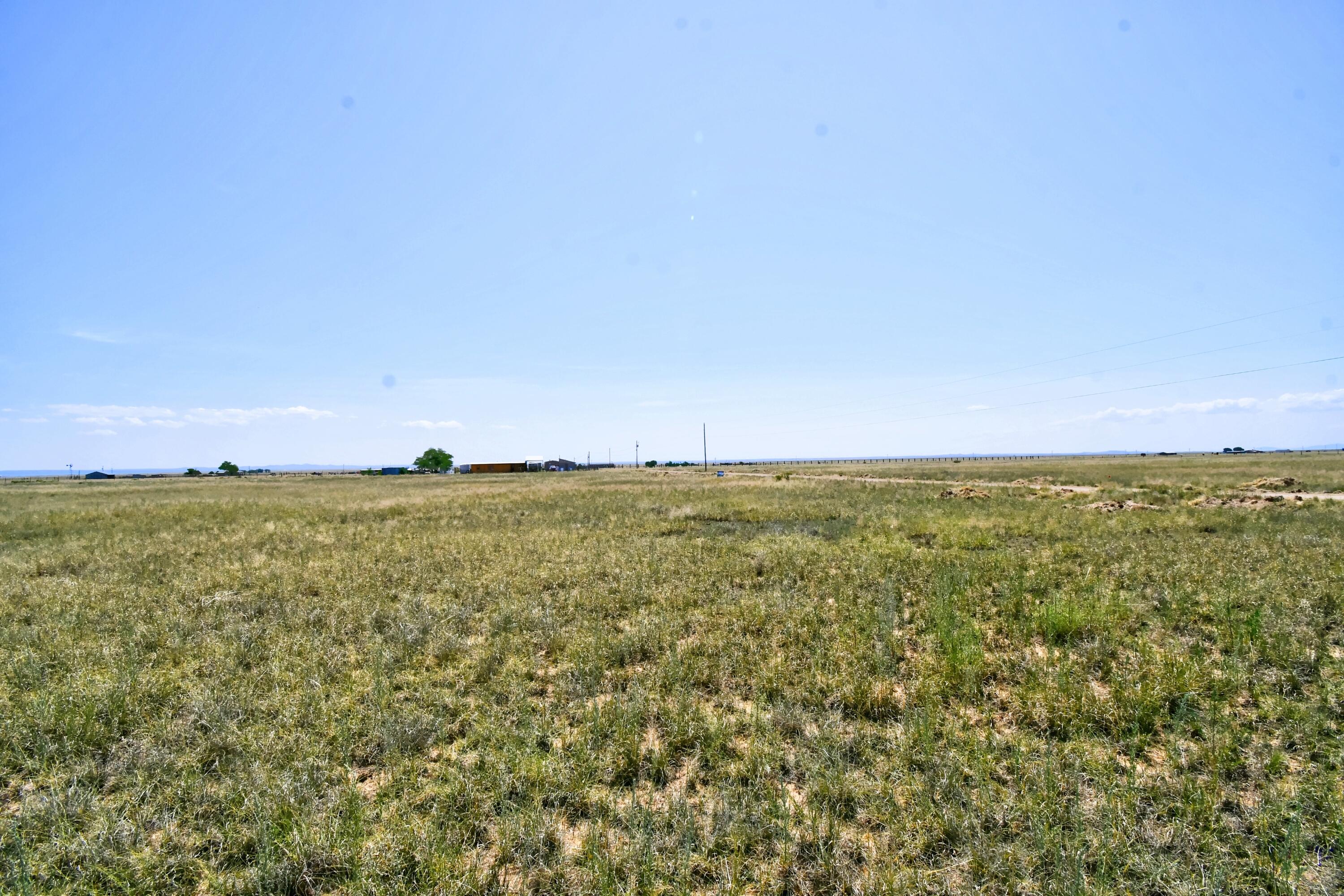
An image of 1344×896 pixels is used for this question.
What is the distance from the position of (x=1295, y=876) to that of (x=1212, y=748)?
5.92 feet

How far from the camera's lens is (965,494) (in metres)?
31.9

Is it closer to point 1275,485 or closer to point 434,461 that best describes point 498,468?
point 434,461

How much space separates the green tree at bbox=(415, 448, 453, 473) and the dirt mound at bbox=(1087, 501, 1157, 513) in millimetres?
148398

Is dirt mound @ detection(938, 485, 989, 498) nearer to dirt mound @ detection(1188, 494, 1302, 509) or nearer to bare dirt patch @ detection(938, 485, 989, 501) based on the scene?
bare dirt patch @ detection(938, 485, 989, 501)

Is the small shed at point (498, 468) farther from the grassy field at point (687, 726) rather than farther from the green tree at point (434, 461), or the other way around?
the grassy field at point (687, 726)

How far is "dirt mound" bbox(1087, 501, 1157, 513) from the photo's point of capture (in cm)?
2289

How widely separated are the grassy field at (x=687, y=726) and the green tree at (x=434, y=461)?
14412 cm

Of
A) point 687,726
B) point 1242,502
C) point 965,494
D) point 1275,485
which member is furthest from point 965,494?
point 687,726

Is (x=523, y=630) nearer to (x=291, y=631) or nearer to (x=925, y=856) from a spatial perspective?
(x=291, y=631)

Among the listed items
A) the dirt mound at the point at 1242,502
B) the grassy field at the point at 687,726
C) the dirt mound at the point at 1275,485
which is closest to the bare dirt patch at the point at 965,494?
the dirt mound at the point at 1242,502

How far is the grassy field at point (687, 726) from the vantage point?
4.01 meters

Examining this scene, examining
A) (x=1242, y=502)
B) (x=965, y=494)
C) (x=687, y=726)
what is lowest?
(x=687, y=726)

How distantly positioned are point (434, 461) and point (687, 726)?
158573 millimetres

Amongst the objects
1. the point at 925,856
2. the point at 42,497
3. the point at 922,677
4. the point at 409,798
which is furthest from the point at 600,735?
the point at 42,497
